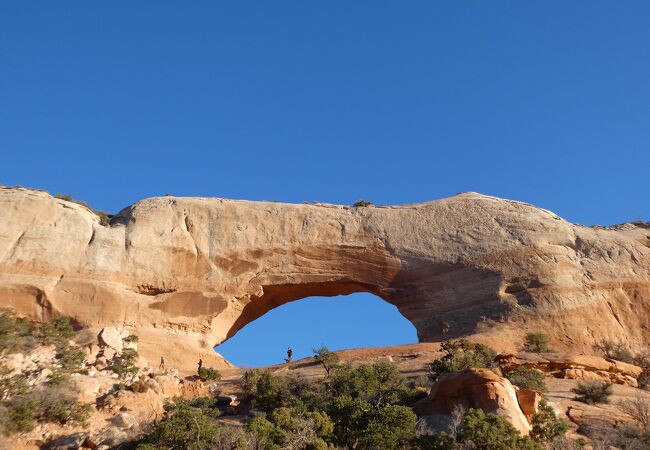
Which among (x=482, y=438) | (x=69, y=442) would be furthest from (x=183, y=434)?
(x=482, y=438)

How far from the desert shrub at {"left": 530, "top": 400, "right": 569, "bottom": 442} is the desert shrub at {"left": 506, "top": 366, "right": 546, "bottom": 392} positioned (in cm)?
271

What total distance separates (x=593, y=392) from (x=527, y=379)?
6.27 feet

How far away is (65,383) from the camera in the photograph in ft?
59.5

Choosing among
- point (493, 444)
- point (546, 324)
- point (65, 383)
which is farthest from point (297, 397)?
point (546, 324)

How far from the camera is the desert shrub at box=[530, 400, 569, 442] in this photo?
15.4 m

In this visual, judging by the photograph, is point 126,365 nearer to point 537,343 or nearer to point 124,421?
point 124,421

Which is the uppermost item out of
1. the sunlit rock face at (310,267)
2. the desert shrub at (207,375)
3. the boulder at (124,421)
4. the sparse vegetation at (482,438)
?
the sunlit rock face at (310,267)

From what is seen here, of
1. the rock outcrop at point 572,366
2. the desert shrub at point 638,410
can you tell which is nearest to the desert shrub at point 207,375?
the rock outcrop at point 572,366

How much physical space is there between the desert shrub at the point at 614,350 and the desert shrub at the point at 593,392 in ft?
27.2

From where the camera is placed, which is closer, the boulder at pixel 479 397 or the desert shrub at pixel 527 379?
the boulder at pixel 479 397

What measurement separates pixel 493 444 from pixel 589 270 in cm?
2033

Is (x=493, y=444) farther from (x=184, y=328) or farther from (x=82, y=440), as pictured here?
(x=184, y=328)

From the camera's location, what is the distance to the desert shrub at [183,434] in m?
14.4

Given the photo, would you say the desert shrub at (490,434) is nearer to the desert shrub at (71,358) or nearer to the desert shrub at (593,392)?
the desert shrub at (593,392)
